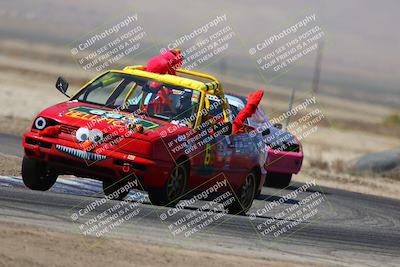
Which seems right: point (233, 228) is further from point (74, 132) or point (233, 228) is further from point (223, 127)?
point (74, 132)

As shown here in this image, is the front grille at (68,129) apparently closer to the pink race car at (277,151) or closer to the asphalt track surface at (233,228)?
the asphalt track surface at (233,228)

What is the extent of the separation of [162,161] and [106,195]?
2.15 m

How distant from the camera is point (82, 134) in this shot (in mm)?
10703

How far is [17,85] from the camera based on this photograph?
43469mm

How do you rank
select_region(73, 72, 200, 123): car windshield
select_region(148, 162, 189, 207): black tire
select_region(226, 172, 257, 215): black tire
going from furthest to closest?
select_region(226, 172, 257, 215): black tire
select_region(73, 72, 200, 123): car windshield
select_region(148, 162, 189, 207): black tire

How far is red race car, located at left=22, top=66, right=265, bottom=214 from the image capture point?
1070cm

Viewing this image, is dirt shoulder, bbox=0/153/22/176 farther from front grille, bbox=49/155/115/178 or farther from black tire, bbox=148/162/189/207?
black tire, bbox=148/162/189/207

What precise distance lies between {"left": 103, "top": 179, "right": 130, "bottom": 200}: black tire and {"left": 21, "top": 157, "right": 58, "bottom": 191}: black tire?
0.68 metres

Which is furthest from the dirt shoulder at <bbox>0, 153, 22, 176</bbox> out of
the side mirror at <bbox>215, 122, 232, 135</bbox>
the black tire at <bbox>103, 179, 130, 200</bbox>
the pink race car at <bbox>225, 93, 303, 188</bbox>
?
the pink race car at <bbox>225, 93, 303, 188</bbox>

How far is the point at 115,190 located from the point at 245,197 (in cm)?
176

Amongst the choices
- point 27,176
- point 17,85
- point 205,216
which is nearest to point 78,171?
point 27,176

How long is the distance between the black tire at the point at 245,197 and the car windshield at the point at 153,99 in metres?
1.51

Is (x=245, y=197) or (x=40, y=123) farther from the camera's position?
(x=245, y=197)

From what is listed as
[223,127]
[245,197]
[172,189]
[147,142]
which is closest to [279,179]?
[245,197]
